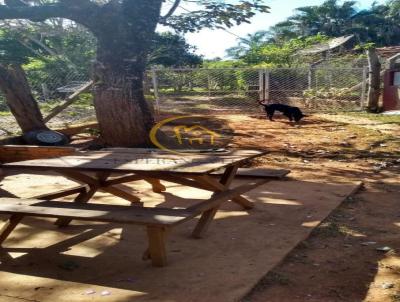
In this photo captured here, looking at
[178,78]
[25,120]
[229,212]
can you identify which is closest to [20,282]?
[229,212]

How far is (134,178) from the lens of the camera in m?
4.70

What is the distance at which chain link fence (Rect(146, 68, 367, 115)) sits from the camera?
634 inches

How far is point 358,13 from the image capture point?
49969 mm

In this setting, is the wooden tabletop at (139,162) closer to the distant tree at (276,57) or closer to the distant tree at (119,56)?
the distant tree at (119,56)

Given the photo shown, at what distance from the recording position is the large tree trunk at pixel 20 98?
927cm

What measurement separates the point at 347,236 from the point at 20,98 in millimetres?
7226

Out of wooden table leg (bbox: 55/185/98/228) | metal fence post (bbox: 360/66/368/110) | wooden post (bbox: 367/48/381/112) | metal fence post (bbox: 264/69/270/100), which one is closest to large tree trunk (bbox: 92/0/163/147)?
wooden table leg (bbox: 55/185/98/228)

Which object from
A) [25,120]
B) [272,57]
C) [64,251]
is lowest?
[64,251]

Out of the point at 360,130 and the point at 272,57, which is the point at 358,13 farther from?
the point at 360,130

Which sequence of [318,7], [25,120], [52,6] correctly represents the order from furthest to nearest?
[318,7] < [25,120] < [52,6]

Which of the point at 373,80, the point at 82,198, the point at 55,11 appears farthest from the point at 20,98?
the point at 373,80

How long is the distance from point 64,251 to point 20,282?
2.02 ft

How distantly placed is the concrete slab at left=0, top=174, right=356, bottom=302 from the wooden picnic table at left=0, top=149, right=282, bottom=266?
185 millimetres

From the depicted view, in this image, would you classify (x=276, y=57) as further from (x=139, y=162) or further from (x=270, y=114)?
(x=139, y=162)
